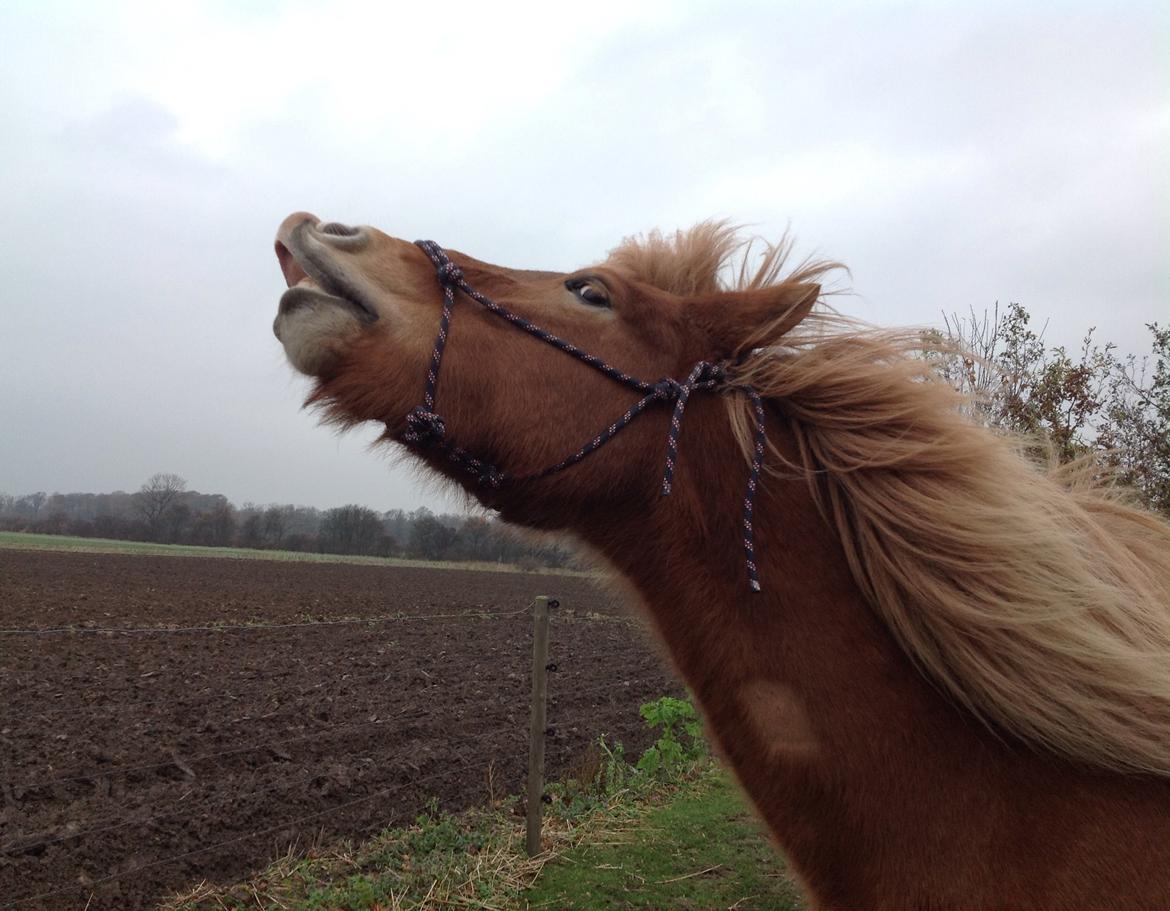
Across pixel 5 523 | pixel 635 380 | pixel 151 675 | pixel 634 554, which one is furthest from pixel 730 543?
pixel 5 523

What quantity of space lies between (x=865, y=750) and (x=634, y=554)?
707 mm

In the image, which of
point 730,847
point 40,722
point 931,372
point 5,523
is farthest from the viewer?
point 5,523

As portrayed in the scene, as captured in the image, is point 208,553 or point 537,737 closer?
point 537,737

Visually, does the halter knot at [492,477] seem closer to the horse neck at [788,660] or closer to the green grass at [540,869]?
the horse neck at [788,660]

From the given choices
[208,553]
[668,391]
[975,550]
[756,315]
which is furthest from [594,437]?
[208,553]

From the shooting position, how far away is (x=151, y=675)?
1130 cm

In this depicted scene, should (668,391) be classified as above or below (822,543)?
above

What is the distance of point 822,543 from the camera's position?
188 centimetres

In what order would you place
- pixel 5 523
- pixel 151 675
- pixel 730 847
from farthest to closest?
pixel 5 523 → pixel 151 675 → pixel 730 847

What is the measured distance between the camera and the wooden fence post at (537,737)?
19.8 feet

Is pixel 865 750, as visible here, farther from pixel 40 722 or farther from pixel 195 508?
pixel 195 508

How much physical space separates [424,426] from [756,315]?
920 millimetres

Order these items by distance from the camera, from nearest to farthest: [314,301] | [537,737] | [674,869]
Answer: [314,301], [674,869], [537,737]

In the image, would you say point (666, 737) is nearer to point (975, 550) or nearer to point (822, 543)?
point (822, 543)
